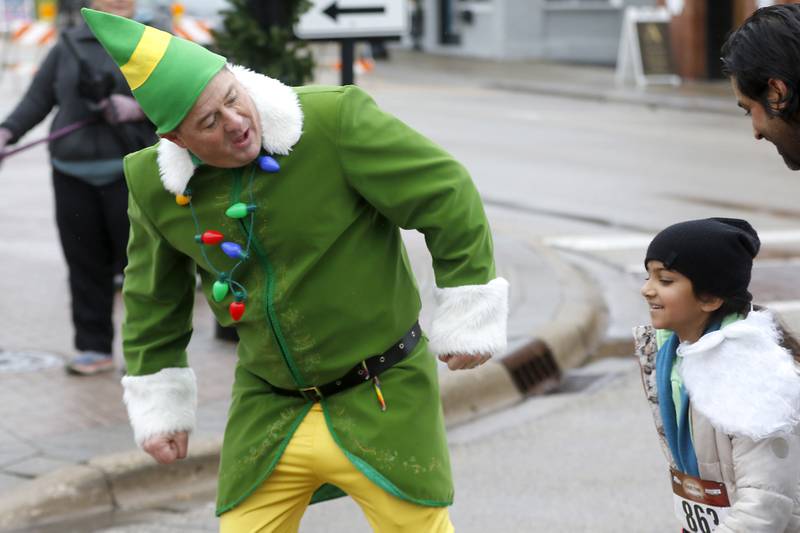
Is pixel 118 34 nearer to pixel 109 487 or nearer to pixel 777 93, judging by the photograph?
pixel 777 93

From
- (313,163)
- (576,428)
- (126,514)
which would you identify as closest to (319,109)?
(313,163)

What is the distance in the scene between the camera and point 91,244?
22.2 feet

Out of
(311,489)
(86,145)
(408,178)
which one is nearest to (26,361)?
(86,145)

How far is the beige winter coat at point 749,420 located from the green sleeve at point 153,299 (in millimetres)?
Answer: 1295

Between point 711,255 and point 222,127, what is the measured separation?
1.10 m

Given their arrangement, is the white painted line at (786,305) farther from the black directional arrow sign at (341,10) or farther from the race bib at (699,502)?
the race bib at (699,502)

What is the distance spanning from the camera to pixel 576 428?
635cm

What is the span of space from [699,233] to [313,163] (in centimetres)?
91

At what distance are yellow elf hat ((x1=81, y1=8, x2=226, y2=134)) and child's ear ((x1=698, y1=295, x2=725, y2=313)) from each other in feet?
3.85

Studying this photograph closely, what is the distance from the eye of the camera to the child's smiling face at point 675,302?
289 cm

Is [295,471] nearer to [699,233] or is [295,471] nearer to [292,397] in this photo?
[292,397]

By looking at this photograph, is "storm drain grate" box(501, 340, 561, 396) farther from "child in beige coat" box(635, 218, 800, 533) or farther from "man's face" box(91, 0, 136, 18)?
"child in beige coat" box(635, 218, 800, 533)

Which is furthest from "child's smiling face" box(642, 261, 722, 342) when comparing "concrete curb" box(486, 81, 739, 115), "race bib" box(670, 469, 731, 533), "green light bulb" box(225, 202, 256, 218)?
"concrete curb" box(486, 81, 739, 115)

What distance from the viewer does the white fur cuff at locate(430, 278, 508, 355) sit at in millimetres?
3297
